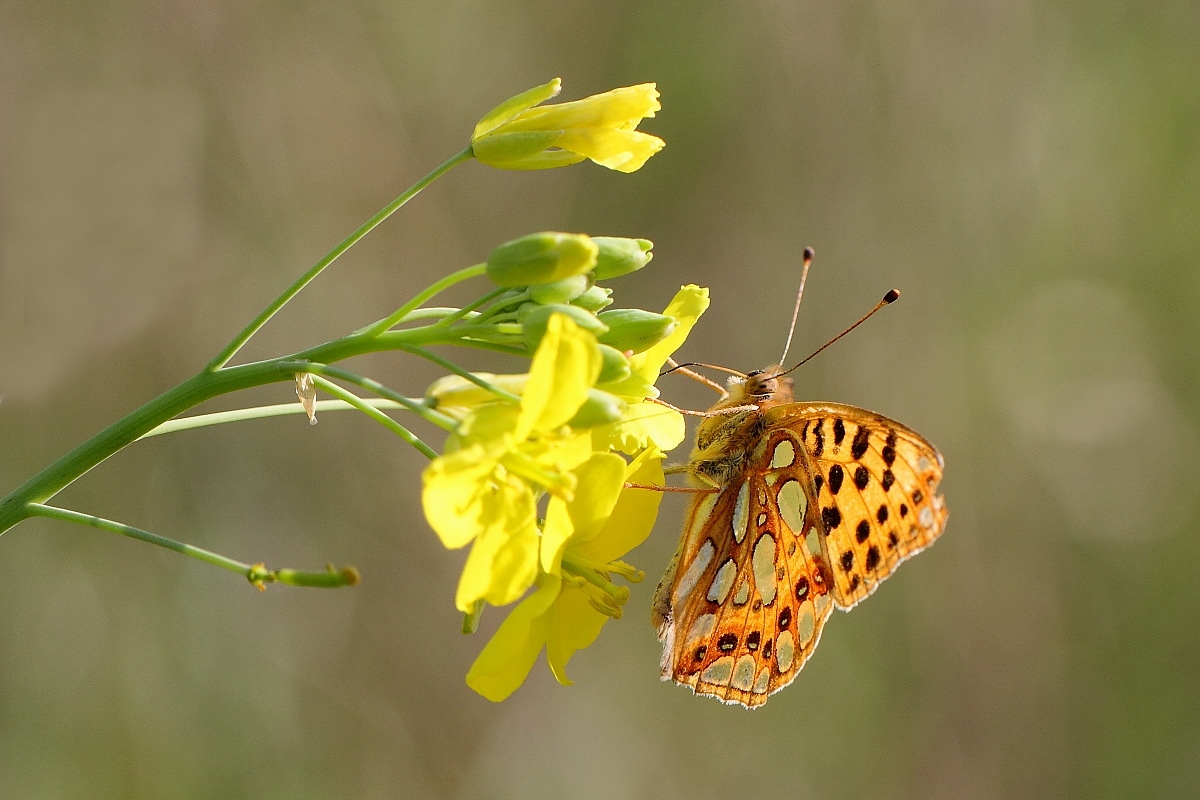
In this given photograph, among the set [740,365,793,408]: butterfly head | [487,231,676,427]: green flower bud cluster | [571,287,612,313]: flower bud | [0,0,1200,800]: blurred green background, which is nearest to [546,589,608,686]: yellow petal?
[487,231,676,427]: green flower bud cluster

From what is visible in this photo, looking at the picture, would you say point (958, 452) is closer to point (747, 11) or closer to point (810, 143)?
point (810, 143)

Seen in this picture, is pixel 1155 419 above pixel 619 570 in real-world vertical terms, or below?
above

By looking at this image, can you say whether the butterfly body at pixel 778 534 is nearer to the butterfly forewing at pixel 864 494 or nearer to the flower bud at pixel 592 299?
the butterfly forewing at pixel 864 494

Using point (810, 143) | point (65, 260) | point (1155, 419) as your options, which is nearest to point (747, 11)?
point (810, 143)

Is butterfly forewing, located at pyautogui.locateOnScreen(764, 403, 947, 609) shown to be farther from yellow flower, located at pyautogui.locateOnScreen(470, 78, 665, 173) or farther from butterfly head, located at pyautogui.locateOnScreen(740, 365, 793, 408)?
yellow flower, located at pyautogui.locateOnScreen(470, 78, 665, 173)

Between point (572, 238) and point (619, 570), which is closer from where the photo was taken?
point (572, 238)

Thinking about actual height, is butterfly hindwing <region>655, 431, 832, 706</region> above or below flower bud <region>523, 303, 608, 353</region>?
below

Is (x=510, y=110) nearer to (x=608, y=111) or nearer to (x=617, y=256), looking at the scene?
(x=608, y=111)
